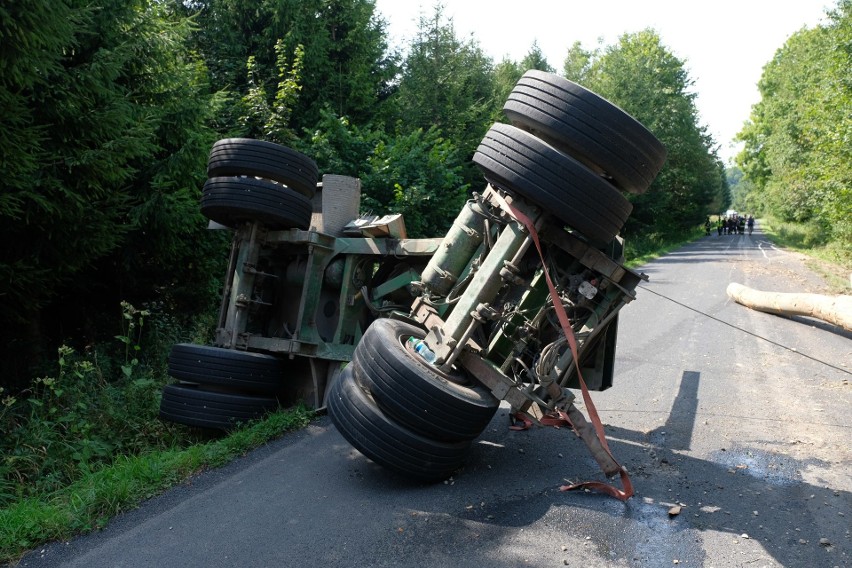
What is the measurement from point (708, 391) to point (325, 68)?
41.6 feet

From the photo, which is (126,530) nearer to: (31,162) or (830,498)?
(31,162)

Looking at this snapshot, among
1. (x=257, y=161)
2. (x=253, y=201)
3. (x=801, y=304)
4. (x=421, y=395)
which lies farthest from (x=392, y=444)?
(x=801, y=304)

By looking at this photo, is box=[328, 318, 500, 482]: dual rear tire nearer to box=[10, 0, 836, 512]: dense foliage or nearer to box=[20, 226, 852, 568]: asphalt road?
box=[20, 226, 852, 568]: asphalt road

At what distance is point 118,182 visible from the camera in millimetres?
7770

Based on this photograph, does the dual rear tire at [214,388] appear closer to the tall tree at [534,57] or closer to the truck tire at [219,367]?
the truck tire at [219,367]

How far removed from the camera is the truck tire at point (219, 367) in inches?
243

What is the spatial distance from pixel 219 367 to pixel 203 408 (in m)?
0.39

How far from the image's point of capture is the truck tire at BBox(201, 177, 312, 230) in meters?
6.50

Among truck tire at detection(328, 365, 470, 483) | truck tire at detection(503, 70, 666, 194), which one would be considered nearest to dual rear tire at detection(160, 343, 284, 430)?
truck tire at detection(328, 365, 470, 483)

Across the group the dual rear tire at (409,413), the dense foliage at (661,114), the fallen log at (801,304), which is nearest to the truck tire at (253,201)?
the dual rear tire at (409,413)

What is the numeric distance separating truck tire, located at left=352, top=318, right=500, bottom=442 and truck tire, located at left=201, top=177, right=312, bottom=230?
2454 millimetres

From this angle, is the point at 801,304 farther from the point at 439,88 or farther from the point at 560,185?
the point at 439,88

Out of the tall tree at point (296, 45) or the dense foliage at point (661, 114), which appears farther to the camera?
the dense foliage at point (661, 114)

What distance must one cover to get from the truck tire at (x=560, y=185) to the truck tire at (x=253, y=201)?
280cm
